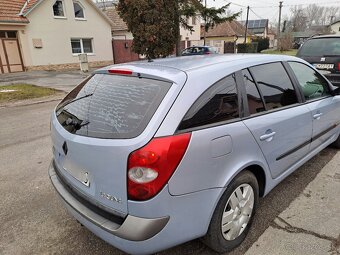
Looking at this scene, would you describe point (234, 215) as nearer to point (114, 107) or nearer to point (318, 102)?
point (114, 107)

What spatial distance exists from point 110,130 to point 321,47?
25.0 feet

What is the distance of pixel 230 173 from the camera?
213 centimetres

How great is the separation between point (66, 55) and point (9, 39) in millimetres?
3746

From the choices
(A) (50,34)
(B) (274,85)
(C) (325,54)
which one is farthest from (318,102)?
(A) (50,34)

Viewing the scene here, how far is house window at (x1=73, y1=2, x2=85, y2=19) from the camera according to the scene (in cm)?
2022

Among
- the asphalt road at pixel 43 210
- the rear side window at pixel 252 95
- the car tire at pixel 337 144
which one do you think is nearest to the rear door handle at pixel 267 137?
the rear side window at pixel 252 95

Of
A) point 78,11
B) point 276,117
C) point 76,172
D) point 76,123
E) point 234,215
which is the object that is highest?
point 78,11

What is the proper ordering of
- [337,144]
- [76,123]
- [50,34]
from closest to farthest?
[76,123] → [337,144] → [50,34]

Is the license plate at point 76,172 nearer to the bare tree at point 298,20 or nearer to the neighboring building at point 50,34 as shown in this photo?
the neighboring building at point 50,34

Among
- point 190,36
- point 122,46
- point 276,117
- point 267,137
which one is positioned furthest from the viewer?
point 190,36

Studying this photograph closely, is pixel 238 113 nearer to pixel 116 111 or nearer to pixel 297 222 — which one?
pixel 116 111

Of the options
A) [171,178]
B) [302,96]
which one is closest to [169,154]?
[171,178]

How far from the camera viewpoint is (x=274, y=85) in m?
2.88

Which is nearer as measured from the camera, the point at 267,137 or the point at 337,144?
the point at 267,137
